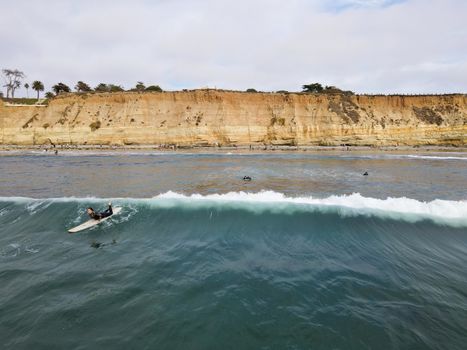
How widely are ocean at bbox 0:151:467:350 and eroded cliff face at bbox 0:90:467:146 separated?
40909 mm

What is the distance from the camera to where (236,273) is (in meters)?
8.30

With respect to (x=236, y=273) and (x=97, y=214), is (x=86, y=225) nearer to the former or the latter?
(x=97, y=214)

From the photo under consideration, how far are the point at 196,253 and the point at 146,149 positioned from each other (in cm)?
4699

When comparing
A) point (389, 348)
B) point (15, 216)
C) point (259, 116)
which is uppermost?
point (259, 116)

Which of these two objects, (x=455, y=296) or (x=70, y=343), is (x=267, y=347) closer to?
(x=70, y=343)

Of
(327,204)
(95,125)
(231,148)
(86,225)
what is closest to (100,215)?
(86,225)

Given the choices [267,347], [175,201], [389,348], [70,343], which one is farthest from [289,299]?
[175,201]

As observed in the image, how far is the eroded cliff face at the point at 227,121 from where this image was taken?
56156 mm

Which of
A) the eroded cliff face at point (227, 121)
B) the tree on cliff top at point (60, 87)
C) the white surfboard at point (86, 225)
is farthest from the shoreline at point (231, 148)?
the white surfboard at point (86, 225)

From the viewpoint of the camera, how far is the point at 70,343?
5777 millimetres

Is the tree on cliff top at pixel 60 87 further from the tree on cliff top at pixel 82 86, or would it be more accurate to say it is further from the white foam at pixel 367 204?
the white foam at pixel 367 204

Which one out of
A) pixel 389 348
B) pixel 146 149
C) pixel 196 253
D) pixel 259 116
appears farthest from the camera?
pixel 259 116

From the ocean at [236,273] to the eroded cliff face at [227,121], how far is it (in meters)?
40.9

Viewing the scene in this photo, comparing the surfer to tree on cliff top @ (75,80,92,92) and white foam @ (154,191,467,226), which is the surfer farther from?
A: tree on cliff top @ (75,80,92,92)
